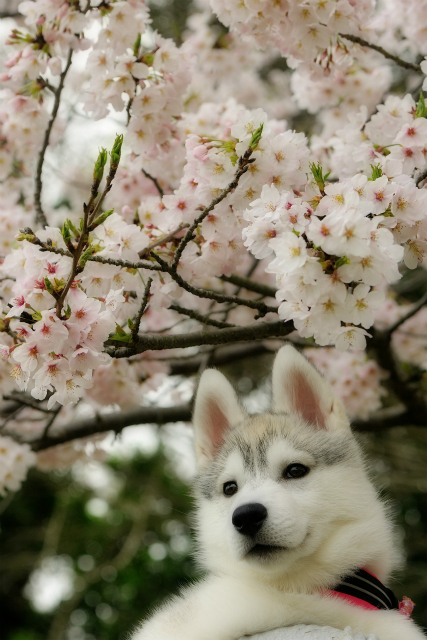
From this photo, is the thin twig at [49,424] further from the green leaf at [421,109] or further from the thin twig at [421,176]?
the green leaf at [421,109]

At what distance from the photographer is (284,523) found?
1897 mm

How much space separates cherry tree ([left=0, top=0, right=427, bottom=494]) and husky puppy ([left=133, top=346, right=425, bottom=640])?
1.25ft

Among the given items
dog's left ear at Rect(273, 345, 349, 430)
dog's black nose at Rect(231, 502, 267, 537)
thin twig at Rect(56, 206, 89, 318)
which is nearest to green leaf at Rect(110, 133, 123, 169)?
thin twig at Rect(56, 206, 89, 318)

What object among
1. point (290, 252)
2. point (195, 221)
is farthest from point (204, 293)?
point (290, 252)

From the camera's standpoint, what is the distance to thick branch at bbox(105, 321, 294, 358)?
217 cm

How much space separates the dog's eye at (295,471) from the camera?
6.93 ft

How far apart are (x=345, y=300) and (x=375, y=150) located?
1015 millimetres

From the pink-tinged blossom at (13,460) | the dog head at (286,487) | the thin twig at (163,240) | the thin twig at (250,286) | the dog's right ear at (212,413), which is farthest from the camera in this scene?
the pink-tinged blossom at (13,460)

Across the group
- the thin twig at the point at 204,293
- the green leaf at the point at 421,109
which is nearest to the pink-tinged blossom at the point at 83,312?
the thin twig at the point at 204,293

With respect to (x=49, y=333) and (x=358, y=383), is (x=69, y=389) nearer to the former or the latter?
(x=49, y=333)

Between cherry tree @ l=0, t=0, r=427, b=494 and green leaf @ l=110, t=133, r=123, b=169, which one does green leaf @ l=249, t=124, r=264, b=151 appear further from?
green leaf @ l=110, t=133, r=123, b=169

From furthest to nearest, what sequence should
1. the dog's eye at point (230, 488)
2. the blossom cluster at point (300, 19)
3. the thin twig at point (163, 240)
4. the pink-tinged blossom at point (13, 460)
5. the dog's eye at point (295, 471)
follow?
1. the pink-tinged blossom at point (13, 460)
2. the blossom cluster at point (300, 19)
3. the thin twig at point (163, 240)
4. the dog's eye at point (230, 488)
5. the dog's eye at point (295, 471)

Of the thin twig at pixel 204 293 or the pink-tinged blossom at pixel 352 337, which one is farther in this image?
the thin twig at pixel 204 293

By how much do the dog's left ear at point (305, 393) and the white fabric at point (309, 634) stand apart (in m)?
0.80
